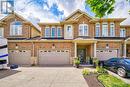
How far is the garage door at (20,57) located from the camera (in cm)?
2848

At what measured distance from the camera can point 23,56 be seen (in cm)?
2861

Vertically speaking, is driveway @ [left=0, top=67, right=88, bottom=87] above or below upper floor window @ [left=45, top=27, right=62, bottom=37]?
below

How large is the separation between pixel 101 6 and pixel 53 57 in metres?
18.2

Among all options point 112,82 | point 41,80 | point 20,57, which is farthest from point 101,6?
point 20,57

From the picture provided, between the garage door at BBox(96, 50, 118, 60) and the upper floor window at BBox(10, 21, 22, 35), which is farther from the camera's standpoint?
the upper floor window at BBox(10, 21, 22, 35)

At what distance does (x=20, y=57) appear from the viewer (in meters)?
28.7

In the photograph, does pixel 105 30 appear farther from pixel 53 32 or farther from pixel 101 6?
pixel 101 6

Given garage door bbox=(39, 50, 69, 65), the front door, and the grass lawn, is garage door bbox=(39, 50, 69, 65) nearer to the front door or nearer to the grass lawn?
the front door

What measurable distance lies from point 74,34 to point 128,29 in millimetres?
8899

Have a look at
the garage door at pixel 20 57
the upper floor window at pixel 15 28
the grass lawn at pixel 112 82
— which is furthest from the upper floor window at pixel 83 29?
the grass lawn at pixel 112 82

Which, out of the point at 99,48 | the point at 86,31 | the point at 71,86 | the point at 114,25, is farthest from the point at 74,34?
the point at 71,86

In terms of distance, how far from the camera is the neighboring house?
1104 inches

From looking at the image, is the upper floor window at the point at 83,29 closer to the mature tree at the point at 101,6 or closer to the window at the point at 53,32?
the window at the point at 53,32

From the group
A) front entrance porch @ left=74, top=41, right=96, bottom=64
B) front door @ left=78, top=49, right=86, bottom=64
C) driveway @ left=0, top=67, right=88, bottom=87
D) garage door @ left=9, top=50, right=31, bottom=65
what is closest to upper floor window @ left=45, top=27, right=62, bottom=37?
front entrance porch @ left=74, top=41, right=96, bottom=64
